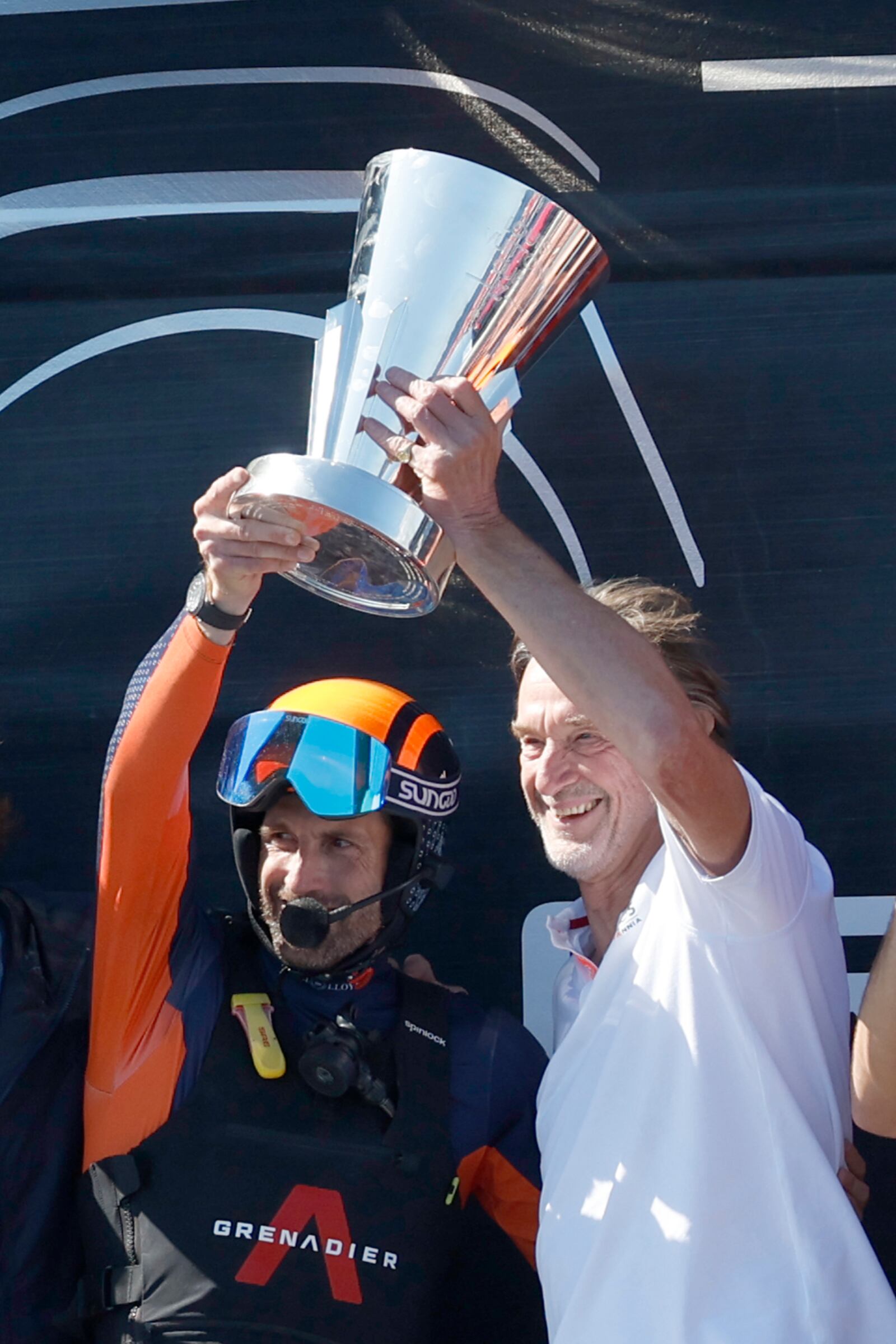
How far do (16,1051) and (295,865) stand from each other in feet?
1.46

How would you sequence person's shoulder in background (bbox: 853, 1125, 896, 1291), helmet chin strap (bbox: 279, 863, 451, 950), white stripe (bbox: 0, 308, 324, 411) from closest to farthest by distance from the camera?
helmet chin strap (bbox: 279, 863, 451, 950), person's shoulder in background (bbox: 853, 1125, 896, 1291), white stripe (bbox: 0, 308, 324, 411)

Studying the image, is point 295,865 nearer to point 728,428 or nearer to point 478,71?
point 728,428

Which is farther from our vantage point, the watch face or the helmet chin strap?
the helmet chin strap

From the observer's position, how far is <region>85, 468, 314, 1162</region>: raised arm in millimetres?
1787

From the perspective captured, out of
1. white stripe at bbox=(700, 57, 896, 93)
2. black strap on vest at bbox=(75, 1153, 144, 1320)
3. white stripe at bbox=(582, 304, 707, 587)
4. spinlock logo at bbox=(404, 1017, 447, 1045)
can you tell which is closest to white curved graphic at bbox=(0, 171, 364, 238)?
white stripe at bbox=(582, 304, 707, 587)

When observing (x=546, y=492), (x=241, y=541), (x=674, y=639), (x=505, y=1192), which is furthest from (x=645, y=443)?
(x=505, y=1192)

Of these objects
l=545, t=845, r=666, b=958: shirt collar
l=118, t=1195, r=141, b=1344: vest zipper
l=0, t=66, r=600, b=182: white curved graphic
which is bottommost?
l=118, t=1195, r=141, b=1344: vest zipper

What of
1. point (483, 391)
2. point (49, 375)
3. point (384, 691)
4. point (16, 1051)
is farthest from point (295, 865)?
point (49, 375)

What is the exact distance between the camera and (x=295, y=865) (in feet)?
6.52

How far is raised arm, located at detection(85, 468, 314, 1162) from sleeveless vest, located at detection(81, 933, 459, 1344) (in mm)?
58

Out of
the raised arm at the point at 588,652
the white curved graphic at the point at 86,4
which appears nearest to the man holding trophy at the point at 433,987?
the raised arm at the point at 588,652

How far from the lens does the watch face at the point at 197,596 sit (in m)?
1.75

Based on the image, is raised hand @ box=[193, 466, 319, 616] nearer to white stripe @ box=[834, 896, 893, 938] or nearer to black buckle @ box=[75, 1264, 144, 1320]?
black buckle @ box=[75, 1264, 144, 1320]

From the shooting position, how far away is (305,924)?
1888mm
